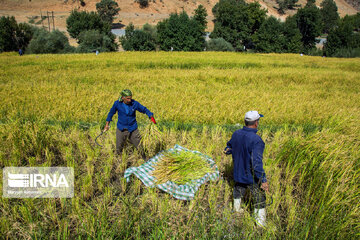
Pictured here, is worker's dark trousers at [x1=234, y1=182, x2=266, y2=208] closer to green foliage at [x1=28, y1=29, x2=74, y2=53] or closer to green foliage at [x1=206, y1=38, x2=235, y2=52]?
green foliage at [x1=28, y1=29, x2=74, y2=53]

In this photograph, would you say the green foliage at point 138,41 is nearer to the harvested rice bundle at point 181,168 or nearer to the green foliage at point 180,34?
the green foliage at point 180,34

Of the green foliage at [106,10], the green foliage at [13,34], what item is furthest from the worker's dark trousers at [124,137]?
the green foliage at [106,10]

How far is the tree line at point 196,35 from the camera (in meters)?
32.1

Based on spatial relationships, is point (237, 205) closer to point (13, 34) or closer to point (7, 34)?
point (7, 34)

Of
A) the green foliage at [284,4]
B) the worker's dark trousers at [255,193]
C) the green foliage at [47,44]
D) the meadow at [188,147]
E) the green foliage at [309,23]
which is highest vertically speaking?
the green foliage at [284,4]

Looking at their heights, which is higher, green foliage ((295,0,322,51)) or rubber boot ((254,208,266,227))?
green foliage ((295,0,322,51))

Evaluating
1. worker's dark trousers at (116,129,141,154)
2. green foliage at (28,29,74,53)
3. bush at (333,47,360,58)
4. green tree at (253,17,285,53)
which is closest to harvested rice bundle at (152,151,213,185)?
worker's dark trousers at (116,129,141,154)

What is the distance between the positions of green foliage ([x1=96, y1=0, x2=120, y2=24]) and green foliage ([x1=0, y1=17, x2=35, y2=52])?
24.6 m

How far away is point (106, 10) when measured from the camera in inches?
2264

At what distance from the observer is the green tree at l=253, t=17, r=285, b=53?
42031mm

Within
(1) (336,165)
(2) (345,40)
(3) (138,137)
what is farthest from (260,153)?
(2) (345,40)

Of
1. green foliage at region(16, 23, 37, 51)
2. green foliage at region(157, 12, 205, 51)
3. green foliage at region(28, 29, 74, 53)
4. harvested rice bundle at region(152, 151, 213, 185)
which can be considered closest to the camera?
harvested rice bundle at region(152, 151, 213, 185)

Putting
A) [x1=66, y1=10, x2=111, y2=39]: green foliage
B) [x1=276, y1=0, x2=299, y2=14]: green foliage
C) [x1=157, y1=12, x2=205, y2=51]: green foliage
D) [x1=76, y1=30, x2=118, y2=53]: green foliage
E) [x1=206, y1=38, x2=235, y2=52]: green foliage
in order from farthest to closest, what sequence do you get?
[x1=276, y1=0, x2=299, y2=14]: green foliage, [x1=66, y1=10, x2=111, y2=39]: green foliage, [x1=206, y1=38, x2=235, y2=52]: green foliage, [x1=157, y1=12, x2=205, y2=51]: green foliage, [x1=76, y1=30, x2=118, y2=53]: green foliage

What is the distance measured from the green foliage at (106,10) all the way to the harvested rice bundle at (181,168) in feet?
201
